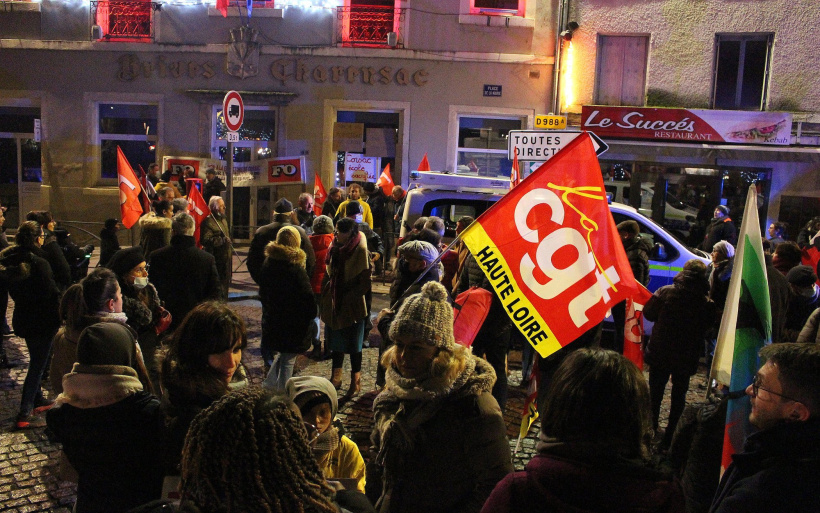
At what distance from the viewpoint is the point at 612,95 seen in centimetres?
1700

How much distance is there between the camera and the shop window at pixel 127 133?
17.9 metres

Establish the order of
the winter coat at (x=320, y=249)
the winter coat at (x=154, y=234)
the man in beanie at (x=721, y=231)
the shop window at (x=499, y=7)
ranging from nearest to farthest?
the winter coat at (x=154, y=234) → the winter coat at (x=320, y=249) → the man in beanie at (x=721, y=231) → the shop window at (x=499, y=7)

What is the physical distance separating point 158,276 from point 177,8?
13.0 m

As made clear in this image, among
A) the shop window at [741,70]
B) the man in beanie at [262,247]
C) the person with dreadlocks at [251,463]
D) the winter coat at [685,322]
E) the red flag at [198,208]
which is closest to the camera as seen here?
the person with dreadlocks at [251,463]

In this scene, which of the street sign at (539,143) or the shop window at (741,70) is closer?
the street sign at (539,143)

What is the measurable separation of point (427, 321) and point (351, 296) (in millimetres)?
3828

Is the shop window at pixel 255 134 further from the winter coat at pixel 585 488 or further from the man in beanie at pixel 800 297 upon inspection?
the winter coat at pixel 585 488

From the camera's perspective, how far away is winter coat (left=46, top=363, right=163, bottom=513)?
2.78 meters

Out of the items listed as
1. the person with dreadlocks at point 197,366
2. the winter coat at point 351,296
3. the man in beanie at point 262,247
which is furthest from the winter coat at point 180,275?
the person with dreadlocks at point 197,366

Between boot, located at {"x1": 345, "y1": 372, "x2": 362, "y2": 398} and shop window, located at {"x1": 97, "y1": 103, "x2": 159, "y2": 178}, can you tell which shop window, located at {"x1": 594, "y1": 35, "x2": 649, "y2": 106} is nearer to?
shop window, located at {"x1": 97, "y1": 103, "x2": 159, "y2": 178}

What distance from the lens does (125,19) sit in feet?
57.7

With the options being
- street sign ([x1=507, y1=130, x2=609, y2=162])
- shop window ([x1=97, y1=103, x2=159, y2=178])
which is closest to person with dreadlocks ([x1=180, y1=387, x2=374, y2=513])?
street sign ([x1=507, y1=130, x2=609, y2=162])

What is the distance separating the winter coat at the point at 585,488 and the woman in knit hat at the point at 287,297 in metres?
4.40

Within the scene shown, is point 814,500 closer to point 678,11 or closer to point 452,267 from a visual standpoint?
point 452,267
